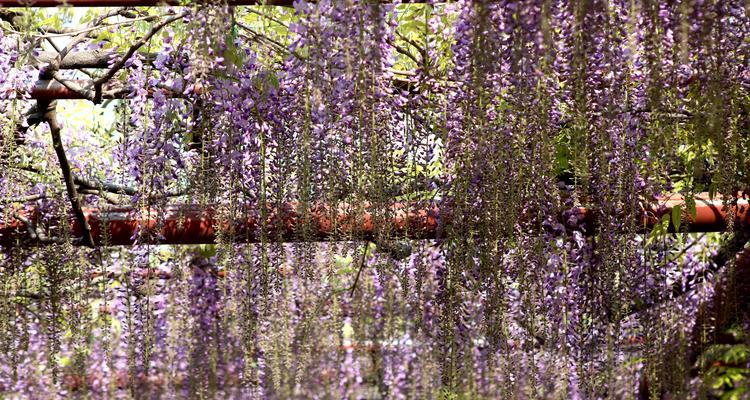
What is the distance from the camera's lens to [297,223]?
342cm

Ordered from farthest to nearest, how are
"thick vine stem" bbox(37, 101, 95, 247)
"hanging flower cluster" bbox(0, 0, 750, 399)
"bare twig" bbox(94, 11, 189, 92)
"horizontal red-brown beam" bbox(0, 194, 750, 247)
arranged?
1. "thick vine stem" bbox(37, 101, 95, 247)
2. "horizontal red-brown beam" bbox(0, 194, 750, 247)
3. "bare twig" bbox(94, 11, 189, 92)
4. "hanging flower cluster" bbox(0, 0, 750, 399)

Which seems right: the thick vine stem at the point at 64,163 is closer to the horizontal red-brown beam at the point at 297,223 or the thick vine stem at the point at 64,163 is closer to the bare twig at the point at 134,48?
the horizontal red-brown beam at the point at 297,223

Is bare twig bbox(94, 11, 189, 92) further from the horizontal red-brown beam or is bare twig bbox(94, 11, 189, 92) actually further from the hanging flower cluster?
the horizontal red-brown beam

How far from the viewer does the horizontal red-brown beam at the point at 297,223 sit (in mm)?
3412

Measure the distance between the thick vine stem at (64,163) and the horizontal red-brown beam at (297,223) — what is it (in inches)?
2.3

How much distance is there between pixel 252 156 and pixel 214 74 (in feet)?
1.59

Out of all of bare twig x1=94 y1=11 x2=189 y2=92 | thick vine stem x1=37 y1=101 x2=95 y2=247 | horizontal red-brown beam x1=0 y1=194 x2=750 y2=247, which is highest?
bare twig x1=94 y1=11 x2=189 y2=92

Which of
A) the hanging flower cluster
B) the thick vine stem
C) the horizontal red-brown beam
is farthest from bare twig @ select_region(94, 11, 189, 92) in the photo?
the horizontal red-brown beam

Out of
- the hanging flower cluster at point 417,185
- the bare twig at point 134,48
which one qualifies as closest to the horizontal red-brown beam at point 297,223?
the hanging flower cluster at point 417,185

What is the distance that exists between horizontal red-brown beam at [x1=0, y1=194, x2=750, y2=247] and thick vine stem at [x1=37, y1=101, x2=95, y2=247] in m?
0.06

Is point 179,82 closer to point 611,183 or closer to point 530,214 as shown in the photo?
point 530,214

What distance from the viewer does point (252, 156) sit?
11.8 ft

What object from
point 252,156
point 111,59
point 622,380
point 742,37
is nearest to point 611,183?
point 742,37

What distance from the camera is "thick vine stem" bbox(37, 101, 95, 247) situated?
362 centimetres
